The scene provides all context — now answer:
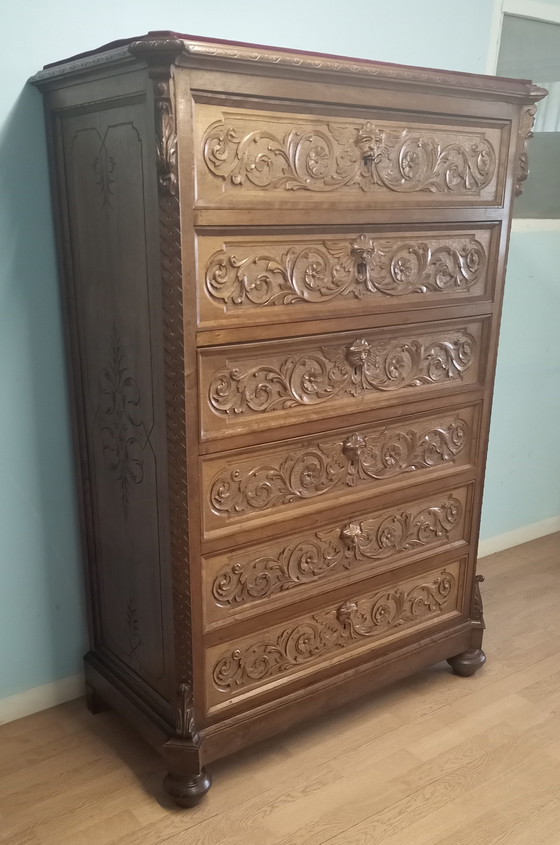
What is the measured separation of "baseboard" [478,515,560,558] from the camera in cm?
303

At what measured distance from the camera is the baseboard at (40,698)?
2027 mm

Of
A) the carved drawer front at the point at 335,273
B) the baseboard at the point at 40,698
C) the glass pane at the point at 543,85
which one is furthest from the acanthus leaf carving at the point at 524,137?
the baseboard at the point at 40,698

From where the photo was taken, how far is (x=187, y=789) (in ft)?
5.69

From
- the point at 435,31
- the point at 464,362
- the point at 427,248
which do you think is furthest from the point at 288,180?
the point at 435,31

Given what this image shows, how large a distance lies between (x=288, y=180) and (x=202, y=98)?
24cm

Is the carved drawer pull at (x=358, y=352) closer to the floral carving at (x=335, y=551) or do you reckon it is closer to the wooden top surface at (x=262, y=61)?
the floral carving at (x=335, y=551)

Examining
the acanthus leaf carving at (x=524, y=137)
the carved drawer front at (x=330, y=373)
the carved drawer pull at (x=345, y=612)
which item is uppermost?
the acanthus leaf carving at (x=524, y=137)

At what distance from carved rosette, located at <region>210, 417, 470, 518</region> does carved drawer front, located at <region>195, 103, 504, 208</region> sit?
0.55 metres

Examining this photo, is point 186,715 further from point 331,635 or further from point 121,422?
point 121,422

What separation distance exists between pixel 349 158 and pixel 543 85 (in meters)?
1.42

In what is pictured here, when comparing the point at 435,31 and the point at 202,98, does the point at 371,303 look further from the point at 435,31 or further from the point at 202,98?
the point at 435,31

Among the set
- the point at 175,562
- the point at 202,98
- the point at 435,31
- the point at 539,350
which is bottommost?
the point at 175,562

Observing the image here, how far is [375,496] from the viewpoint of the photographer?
191 cm

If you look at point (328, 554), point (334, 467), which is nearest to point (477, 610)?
point (328, 554)
